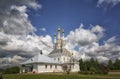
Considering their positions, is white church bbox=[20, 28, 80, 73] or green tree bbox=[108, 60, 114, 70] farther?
green tree bbox=[108, 60, 114, 70]

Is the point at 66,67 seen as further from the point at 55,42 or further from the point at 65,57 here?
the point at 55,42

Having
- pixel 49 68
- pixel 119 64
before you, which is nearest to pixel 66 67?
pixel 49 68

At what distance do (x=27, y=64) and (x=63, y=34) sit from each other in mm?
49026

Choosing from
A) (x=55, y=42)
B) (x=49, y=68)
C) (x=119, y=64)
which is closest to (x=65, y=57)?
(x=55, y=42)

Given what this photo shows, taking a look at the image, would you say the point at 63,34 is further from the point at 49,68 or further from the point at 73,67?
the point at 49,68

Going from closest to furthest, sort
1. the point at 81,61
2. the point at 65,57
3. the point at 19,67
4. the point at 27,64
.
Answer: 1. the point at 27,64
2. the point at 19,67
3. the point at 65,57
4. the point at 81,61

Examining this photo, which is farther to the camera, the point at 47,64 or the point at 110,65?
the point at 110,65

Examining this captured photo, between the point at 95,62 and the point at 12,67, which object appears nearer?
the point at 12,67

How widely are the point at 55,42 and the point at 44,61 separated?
44042mm

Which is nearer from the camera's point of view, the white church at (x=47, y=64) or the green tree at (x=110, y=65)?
the white church at (x=47, y=64)

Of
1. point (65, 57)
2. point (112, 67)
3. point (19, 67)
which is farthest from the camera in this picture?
point (112, 67)

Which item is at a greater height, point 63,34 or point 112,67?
point 63,34

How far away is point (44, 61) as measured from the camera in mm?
66562

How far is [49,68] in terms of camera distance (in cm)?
6712
